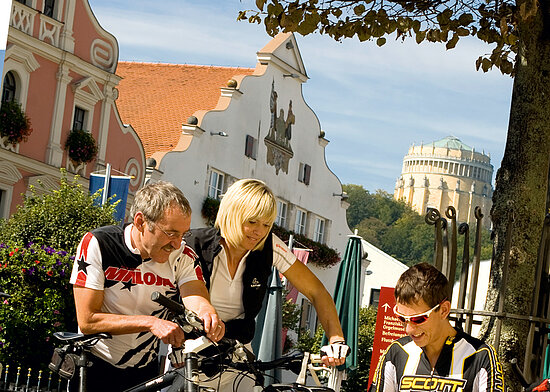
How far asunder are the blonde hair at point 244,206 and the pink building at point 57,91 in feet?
71.6

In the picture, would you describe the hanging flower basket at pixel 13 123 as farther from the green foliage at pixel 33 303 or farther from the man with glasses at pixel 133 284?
the man with glasses at pixel 133 284

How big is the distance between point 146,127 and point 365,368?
59.2 ft

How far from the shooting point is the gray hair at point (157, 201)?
3959 millimetres

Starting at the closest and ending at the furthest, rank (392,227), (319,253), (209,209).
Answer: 1. (209,209)
2. (319,253)
3. (392,227)

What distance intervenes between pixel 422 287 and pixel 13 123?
22810 mm

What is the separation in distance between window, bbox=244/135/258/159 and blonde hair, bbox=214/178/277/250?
33.4 meters

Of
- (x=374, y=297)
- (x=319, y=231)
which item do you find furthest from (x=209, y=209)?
(x=374, y=297)

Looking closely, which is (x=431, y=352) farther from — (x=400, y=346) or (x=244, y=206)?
(x=244, y=206)

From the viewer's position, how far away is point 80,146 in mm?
28234

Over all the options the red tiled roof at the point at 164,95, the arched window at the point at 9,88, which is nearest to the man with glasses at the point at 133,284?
the arched window at the point at 9,88

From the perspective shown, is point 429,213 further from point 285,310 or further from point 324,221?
point 324,221

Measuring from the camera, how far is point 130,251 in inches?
162

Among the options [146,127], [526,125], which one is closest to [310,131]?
[146,127]

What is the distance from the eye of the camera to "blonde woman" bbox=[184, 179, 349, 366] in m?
4.40
